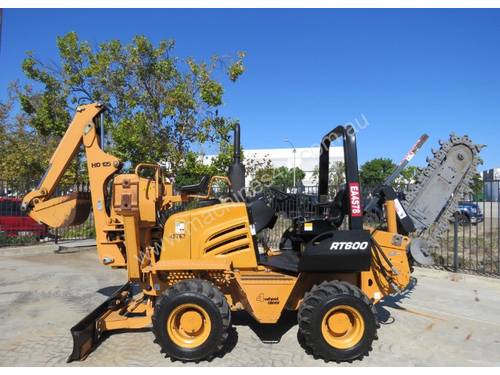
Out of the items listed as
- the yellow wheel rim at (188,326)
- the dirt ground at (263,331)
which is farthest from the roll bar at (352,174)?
the yellow wheel rim at (188,326)

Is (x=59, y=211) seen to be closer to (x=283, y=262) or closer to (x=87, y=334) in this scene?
(x=87, y=334)

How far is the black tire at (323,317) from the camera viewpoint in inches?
179

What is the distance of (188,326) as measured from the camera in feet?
15.2

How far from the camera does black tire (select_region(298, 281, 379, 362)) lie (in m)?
4.55

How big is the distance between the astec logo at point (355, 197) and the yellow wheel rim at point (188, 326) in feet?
6.44

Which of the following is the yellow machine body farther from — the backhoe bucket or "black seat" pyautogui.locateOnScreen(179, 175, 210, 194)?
"black seat" pyautogui.locateOnScreen(179, 175, 210, 194)

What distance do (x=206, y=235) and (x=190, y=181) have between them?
914 cm

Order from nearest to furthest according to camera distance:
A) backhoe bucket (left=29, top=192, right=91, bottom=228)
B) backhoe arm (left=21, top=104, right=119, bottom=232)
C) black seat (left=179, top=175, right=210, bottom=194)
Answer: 1. black seat (left=179, top=175, right=210, bottom=194)
2. backhoe arm (left=21, top=104, right=119, bottom=232)
3. backhoe bucket (left=29, top=192, right=91, bottom=228)

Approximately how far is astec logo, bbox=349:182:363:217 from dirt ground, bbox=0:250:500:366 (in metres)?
1.61

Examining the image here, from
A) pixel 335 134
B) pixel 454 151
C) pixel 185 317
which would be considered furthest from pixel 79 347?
pixel 454 151

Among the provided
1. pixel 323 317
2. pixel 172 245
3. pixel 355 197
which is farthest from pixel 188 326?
pixel 355 197

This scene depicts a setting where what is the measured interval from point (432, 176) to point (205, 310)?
373 cm

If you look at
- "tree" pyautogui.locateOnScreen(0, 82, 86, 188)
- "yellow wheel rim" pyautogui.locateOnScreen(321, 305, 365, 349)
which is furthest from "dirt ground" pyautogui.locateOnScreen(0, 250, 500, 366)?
"tree" pyautogui.locateOnScreen(0, 82, 86, 188)

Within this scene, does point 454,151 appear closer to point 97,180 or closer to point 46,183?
point 97,180
